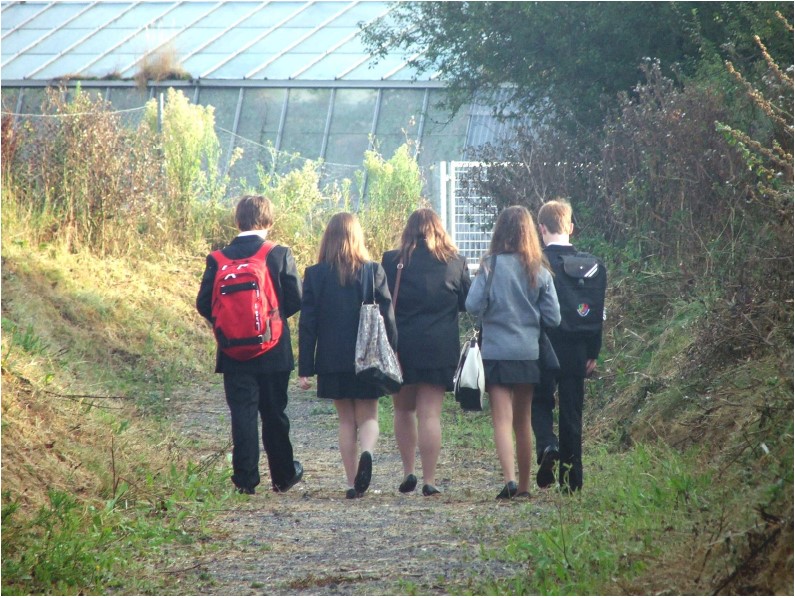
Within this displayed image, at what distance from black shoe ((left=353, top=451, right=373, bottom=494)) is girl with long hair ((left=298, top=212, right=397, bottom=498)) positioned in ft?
0.04

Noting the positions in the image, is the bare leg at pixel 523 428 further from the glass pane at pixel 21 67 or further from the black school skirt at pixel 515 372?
the glass pane at pixel 21 67

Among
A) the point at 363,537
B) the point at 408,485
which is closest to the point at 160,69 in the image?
the point at 408,485

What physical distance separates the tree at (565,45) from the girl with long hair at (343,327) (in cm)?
652

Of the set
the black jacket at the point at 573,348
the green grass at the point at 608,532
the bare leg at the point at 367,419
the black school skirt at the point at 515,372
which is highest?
the black jacket at the point at 573,348

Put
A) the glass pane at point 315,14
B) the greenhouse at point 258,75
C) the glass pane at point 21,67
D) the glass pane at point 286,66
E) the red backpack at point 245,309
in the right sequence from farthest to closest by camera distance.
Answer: the glass pane at point 315,14 < the glass pane at point 21,67 < the glass pane at point 286,66 < the greenhouse at point 258,75 < the red backpack at point 245,309

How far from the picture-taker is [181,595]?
4996 mm

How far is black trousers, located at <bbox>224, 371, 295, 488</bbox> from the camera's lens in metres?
7.45

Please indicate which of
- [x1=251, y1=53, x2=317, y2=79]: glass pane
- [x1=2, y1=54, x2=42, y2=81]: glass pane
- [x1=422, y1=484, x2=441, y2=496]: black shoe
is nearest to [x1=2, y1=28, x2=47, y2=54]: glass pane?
[x1=2, y1=54, x2=42, y2=81]: glass pane

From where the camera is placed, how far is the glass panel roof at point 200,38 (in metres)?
25.7

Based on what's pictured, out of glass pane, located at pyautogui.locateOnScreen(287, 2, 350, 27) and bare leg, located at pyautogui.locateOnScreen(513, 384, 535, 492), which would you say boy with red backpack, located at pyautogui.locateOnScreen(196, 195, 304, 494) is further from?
glass pane, located at pyautogui.locateOnScreen(287, 2, 350, 27)

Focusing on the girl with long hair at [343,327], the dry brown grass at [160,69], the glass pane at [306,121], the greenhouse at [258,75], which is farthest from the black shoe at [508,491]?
the dry brown grass at [160,69]

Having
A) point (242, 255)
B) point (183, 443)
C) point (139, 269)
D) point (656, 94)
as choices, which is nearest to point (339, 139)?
point (139, 269)

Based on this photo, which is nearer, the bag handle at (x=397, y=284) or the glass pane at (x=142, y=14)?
the bag handle at (x=397, y=284)

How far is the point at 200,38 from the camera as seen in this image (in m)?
27.2
